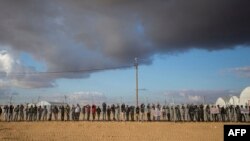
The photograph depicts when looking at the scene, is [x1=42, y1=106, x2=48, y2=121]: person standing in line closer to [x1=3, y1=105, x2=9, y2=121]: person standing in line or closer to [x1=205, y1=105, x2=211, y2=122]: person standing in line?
[x1=3, y1=105, x2=9, y2=121]: person standing in line

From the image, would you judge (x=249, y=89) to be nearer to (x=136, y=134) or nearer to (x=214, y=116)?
(x=214, y=116)

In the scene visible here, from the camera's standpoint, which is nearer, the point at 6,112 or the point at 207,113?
the point at 6,112

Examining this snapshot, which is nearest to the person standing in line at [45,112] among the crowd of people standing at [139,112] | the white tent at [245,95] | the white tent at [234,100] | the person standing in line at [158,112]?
the crowd of people standing at [139,112]

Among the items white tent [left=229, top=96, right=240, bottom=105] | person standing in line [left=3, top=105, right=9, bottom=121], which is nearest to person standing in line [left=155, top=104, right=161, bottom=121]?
person standing in line [left=3, top=105, right=9, bottom=121]

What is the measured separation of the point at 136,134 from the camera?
24797 mm

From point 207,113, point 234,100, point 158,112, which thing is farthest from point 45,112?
point 234,100

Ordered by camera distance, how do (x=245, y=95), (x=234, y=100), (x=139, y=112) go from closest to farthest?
(x=139, y=112) → (x=234, y=100) → (x=245, y=95)

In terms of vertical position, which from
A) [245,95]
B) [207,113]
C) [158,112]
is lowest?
[207,113]

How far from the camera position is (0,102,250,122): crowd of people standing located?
1494 inches

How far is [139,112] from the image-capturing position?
37812 millimetres

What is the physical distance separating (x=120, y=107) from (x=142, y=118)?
2743mm

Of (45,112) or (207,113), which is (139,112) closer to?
(207,113)

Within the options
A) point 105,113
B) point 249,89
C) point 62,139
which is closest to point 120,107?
point 105,113

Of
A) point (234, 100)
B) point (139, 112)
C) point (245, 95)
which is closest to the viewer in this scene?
point (139, 112)
